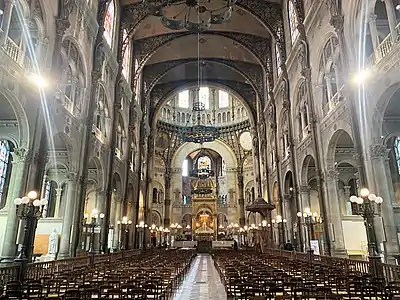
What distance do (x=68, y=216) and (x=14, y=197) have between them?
5453 mm

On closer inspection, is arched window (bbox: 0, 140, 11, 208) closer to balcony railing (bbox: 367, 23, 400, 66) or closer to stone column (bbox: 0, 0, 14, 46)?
stone column (bbox: 0, 0, 14, 46)

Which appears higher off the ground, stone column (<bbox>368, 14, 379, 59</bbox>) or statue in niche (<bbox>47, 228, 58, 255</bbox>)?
stone column (<bbox>368, 14, 379, 59</bbox>)

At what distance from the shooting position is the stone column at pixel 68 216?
18297 mm

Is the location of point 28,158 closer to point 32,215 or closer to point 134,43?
point 32,215

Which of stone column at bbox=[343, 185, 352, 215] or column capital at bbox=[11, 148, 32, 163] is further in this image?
stone column at bbox=[343, 185, 352, 215]

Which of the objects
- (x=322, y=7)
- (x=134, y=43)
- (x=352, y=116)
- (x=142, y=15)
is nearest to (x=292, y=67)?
(x=322, y=7)

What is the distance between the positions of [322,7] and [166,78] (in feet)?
85.5

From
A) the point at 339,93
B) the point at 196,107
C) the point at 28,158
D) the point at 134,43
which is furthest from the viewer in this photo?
the point at 196,107

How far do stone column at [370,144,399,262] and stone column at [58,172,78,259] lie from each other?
53.6 feet

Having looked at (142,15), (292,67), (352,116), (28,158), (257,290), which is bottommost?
(257,290)

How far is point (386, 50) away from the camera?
45.3 ft

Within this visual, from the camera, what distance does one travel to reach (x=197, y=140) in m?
35.6

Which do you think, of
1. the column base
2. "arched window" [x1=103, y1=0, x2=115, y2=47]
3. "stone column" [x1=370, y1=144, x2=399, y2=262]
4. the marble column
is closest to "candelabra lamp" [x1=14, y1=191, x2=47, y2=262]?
the column base

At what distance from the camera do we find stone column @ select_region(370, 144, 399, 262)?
44.5 feet
